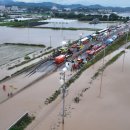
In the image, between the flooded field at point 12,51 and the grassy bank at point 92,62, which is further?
the flooded field at point 12,51

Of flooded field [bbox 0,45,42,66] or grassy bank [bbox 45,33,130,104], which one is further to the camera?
flooded field [bbox 0,45,42,66]

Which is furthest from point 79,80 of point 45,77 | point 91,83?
point 45,77

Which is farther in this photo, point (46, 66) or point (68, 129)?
point (46, 66)

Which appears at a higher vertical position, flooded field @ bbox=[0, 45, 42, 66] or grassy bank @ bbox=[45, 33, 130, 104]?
grassy bank @ bbox=[45, 33, 130, 104]

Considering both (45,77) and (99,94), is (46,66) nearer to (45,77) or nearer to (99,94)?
(45,77)

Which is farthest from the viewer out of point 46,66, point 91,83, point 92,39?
point 92,39

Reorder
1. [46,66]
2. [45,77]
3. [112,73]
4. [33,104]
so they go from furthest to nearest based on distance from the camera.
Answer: [46,66], [112,73], [45,77], [33,104]

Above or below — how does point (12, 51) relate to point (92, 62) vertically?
below

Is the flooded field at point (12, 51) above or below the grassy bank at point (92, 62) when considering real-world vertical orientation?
below
